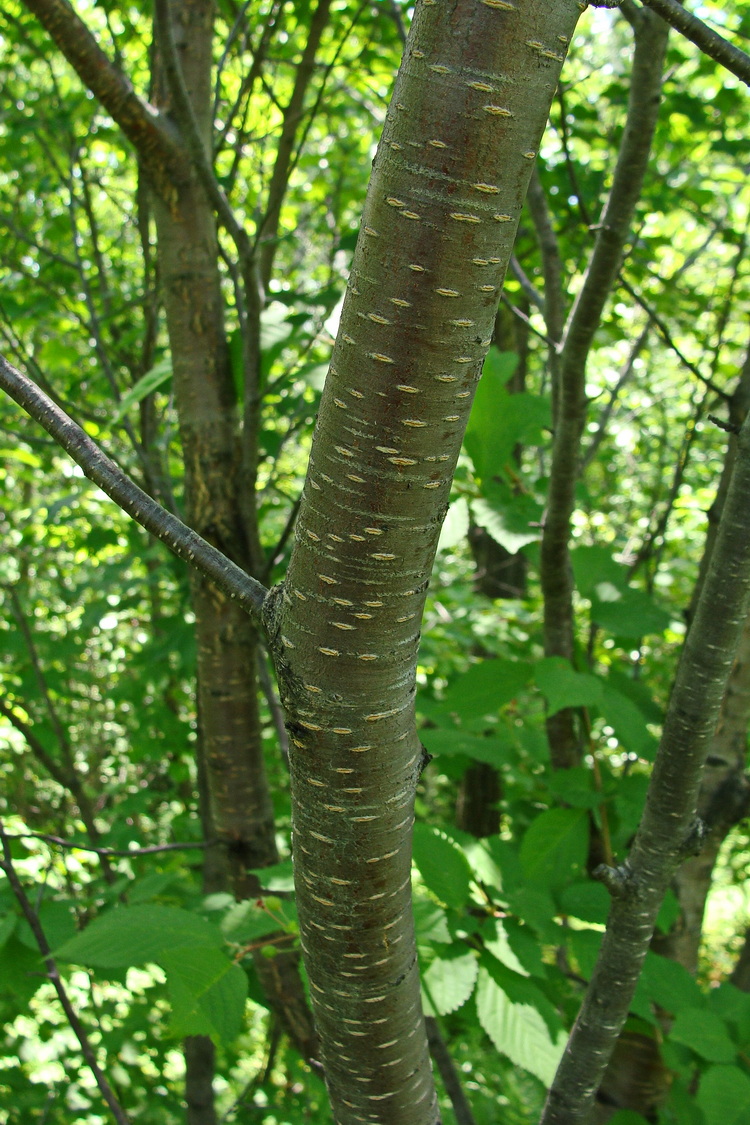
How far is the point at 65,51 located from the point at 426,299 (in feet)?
5.06

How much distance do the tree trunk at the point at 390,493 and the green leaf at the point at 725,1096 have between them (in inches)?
28.6

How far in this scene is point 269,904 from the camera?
140 cm

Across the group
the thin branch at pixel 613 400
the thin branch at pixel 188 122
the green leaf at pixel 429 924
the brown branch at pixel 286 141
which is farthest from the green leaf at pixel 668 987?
the brown branch at pixel 286 141

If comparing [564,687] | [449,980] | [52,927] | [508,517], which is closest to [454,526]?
[508,517]

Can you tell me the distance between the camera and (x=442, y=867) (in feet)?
4.95

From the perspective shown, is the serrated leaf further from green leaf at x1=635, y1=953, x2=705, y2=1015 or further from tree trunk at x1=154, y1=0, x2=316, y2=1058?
green leaf at x1=635, y1=953, x2=705, y2=1015

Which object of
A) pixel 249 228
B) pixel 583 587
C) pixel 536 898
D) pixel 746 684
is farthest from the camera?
pixel 249 228

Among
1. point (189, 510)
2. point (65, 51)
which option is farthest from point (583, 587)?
point (65, 51)

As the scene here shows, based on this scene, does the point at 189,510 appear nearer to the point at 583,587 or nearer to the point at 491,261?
the point at 583,587

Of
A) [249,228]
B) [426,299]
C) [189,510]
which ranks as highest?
[249,228]

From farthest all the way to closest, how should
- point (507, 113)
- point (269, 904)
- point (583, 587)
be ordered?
point (583, 587), point (269, 904), point (507, 113)

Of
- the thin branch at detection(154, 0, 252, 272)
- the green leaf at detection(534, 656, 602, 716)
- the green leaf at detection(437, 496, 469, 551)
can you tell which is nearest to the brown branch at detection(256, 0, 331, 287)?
the thin branch at detection(154, 0, 252, 272)

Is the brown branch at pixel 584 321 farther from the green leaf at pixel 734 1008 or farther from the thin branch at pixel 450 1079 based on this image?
the thin branch at pixel 450 1079

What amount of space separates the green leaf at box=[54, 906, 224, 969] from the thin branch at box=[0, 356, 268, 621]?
75 centimetres
